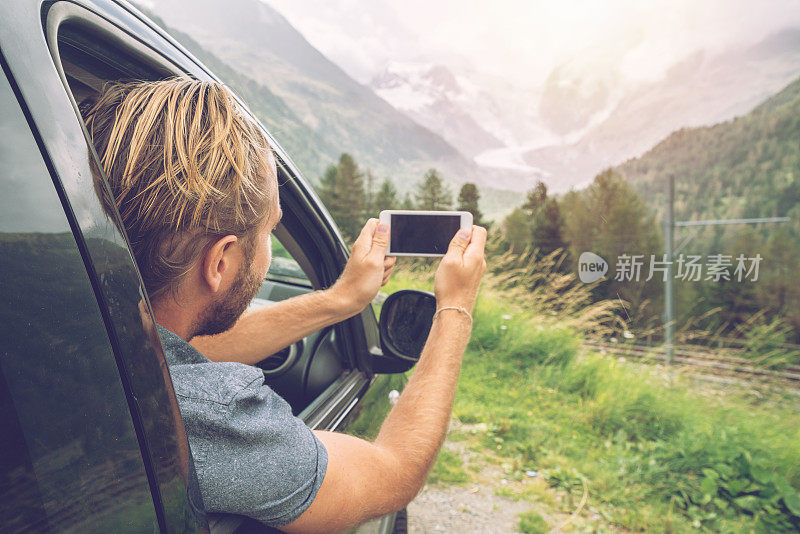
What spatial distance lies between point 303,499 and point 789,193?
125ft

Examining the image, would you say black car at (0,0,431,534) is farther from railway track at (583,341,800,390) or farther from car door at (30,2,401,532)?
railway track at (583,341,800,390)

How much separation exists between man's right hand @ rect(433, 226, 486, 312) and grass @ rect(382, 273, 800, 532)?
0.95 m

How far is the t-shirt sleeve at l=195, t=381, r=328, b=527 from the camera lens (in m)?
0.77

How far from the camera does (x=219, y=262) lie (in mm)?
914

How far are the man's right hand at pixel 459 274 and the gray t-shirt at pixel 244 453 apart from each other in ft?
1.53

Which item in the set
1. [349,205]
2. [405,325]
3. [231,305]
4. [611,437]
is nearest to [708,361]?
[611,437]

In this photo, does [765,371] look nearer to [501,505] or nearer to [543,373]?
[543,373]

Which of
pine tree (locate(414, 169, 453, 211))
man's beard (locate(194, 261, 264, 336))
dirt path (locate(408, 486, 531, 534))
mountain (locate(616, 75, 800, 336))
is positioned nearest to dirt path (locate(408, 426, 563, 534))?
dirt path (locate(408, 486, 531, 534))

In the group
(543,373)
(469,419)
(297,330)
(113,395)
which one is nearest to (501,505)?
(469,419)

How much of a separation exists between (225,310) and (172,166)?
29 centimetres

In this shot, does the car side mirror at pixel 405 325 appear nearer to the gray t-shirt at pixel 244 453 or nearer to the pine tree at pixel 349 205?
the pine tree at pixel 349 205

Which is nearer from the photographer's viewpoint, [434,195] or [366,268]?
[366,268]

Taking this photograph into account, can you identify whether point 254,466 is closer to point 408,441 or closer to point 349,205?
point 408,441

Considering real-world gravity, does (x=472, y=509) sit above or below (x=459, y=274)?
below
